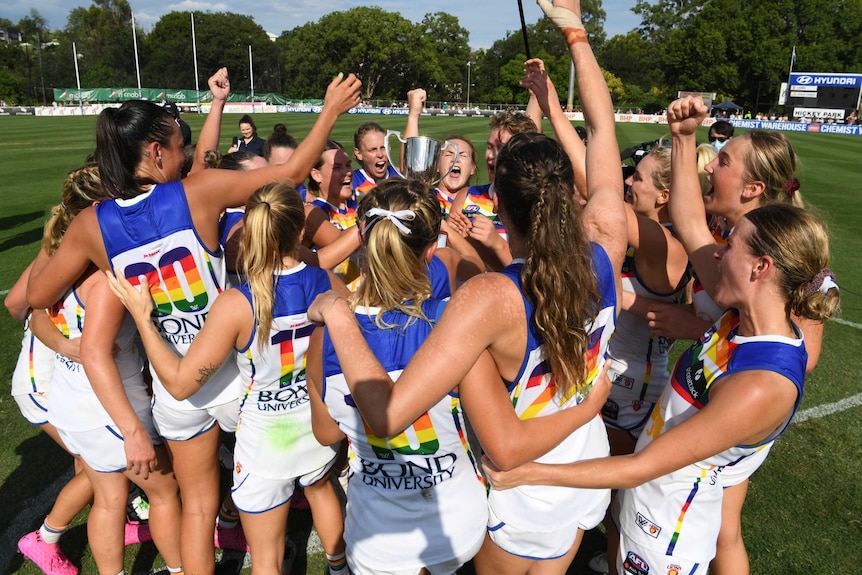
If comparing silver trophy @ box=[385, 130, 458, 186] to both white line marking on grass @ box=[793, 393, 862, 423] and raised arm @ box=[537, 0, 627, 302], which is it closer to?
raised arm @ box=[537, 0, 627, 302]

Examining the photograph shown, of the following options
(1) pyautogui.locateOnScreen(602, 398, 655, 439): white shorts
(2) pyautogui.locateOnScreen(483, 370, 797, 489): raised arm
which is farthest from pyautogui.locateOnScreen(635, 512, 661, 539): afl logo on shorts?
(1) pyautogui.locateOnScreen(602, 398, 655, 439): white shorts

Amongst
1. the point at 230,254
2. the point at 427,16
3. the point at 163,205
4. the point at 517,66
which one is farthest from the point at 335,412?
the point at 427,16

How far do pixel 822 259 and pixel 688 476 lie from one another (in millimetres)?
897

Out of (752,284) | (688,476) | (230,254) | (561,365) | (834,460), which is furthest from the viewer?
(834,460)

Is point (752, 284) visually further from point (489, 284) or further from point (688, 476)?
point (489, 284)

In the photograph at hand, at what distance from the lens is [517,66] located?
2685 inches

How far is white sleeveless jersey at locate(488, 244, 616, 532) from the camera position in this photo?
183cm

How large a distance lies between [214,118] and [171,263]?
73.6 inches

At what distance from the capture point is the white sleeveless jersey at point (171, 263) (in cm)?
236

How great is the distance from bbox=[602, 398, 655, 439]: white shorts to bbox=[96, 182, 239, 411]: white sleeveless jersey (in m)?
1.94

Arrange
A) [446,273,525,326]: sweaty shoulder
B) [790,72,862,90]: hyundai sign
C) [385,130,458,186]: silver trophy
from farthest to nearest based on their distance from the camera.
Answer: [790,72,862,90]: hyundai sign < [385,130,458,186]: silver trophy < [446,273,525,326]: sweaty shoulder

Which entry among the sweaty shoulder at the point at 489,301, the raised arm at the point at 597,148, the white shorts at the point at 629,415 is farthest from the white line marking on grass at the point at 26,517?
the raised arm at the point at 597,148

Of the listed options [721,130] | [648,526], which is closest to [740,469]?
[648,526]

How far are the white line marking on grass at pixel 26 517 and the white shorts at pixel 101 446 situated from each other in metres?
1.10
